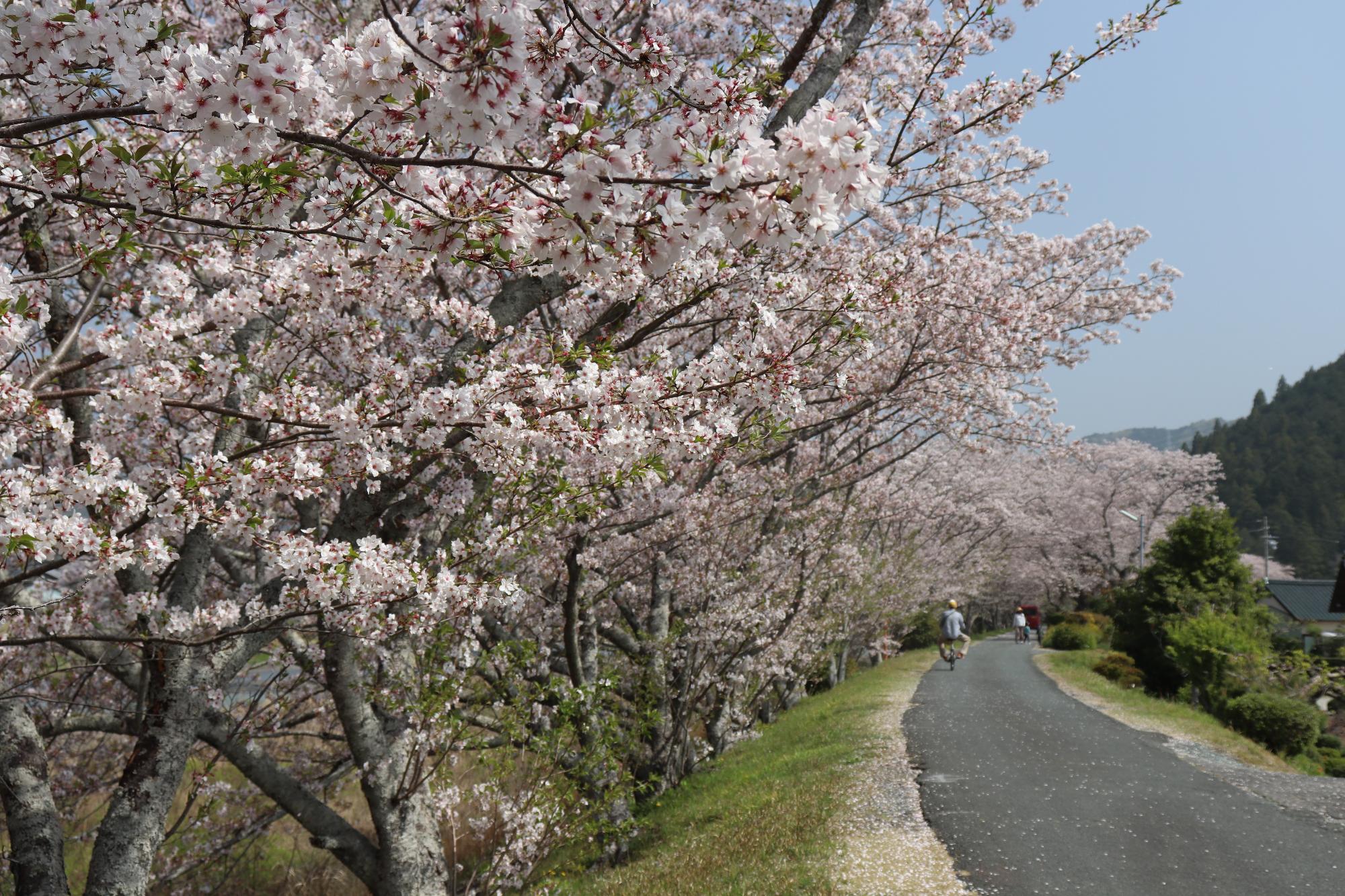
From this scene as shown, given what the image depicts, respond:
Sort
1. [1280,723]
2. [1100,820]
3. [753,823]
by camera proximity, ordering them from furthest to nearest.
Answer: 1. [1280,723]
2. [753,823]
3. [1100,820]

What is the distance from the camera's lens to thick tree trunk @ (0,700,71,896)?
4461 millimetres

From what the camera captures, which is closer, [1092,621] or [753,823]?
[753,823]

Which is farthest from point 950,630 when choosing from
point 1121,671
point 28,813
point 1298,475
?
point 1298,475

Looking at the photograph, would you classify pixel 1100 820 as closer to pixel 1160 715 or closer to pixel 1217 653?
pixel 1160 715

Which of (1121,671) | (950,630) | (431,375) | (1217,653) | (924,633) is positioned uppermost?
(431,375)

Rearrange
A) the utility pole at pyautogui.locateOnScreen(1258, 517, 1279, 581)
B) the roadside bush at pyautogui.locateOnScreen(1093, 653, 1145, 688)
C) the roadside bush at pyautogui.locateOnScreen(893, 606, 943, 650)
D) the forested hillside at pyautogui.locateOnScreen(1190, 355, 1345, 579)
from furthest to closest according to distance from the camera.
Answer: the forested hillside at pyautogui.locateOnScreen(1190, 355, 1345, 579) < the utility pole at pyautogui.locateOnScreen(1258, 517, 1279, 581) < the roadside bush at pyautogui.locateOnScreen(893, 606, 943, 650) < the roadside bush at pyautogui.locateOnScreen(1093, 653, 1145, 688)

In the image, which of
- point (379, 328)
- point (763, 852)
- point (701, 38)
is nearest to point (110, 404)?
point (379, 328)

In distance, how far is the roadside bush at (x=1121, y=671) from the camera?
20.3 m

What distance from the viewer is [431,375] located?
512 cm

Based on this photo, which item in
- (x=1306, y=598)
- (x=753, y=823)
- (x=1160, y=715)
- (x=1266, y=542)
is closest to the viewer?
(x=753, y=823)

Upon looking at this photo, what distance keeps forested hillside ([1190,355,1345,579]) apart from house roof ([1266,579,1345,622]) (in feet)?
61.8

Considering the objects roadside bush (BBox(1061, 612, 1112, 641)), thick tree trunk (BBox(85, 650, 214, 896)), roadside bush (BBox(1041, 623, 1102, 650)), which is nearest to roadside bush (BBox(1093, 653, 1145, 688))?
roadside bush (BBox(1041, 623, 1102, 650))

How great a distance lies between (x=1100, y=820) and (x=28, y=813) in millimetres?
9390

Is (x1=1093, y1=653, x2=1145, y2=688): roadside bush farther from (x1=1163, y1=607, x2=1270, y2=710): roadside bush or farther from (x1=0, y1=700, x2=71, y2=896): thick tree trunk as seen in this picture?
(x1=0, y1=700, x2=71, y2=896): thick tree trunk
